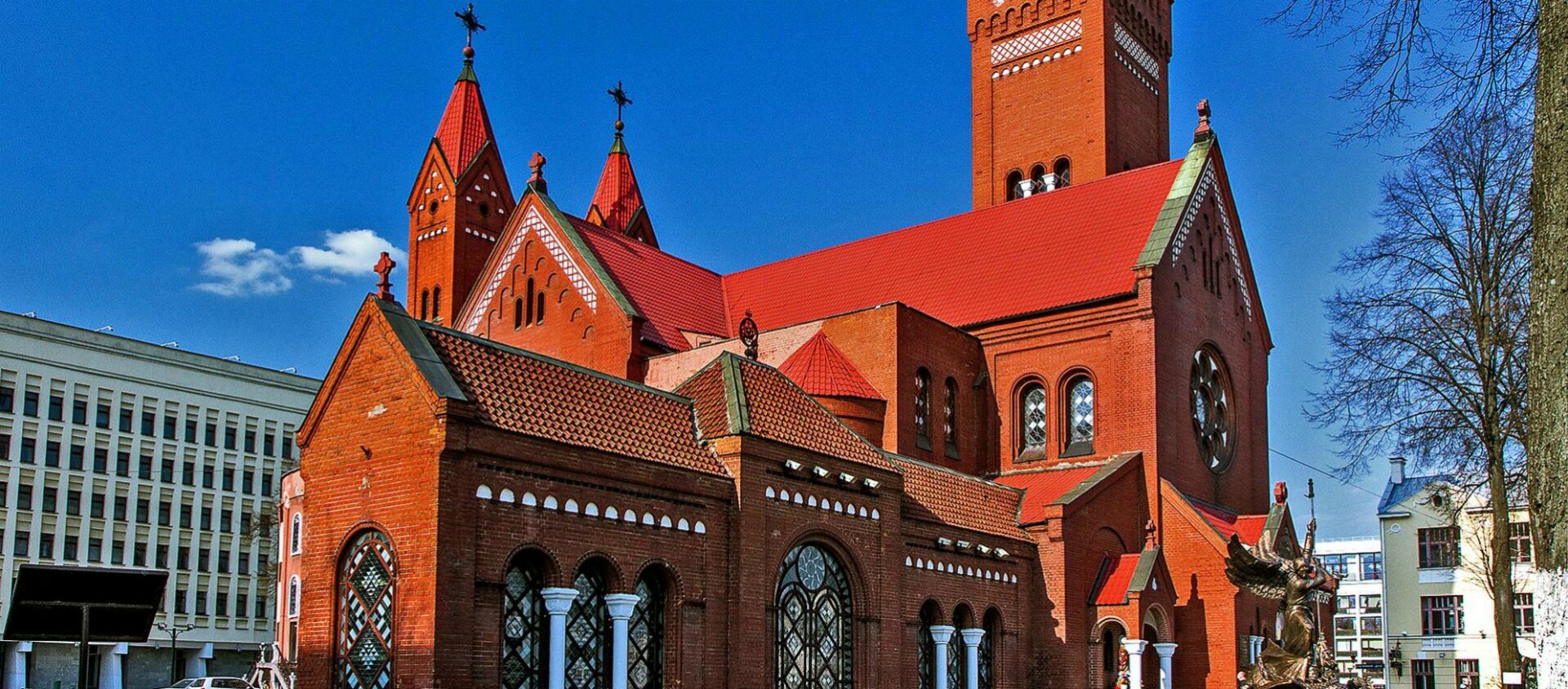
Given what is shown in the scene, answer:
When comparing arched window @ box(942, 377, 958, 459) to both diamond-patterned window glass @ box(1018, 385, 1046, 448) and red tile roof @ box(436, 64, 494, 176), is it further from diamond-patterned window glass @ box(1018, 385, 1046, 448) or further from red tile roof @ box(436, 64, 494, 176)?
red tile roof @ box(436, 64, 494, 176)

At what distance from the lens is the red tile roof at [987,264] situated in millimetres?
34719

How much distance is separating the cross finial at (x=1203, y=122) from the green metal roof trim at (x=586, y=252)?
1446 centimetres

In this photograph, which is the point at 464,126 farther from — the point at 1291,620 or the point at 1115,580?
the point at 1291,620

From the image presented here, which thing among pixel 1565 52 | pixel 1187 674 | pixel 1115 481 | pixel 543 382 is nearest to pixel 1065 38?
pixel 1115 481

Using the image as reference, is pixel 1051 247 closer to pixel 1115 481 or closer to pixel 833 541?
pixel 1115 481

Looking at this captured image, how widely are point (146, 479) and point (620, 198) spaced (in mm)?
25335

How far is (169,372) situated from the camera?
62438mm

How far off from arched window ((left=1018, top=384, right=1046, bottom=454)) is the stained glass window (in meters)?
3.50

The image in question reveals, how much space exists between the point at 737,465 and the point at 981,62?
27190mm

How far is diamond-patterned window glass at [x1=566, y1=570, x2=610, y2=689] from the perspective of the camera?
1880cm

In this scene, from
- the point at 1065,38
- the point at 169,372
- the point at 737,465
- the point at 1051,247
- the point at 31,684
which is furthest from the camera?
the point at 169,372

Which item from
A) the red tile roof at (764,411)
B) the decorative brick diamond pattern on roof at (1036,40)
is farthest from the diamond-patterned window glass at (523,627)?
the decorative brick diamond pattern on roof at (1036,40)

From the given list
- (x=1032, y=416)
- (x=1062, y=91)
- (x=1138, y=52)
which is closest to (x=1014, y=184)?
(x=1062, y=91)

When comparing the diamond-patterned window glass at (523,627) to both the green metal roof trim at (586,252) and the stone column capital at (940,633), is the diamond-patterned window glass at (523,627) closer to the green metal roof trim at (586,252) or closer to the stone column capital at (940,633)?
the stone column capital at (940,633)
